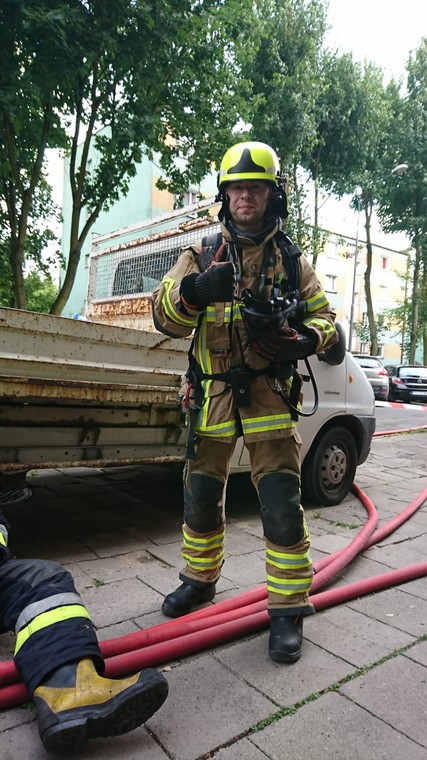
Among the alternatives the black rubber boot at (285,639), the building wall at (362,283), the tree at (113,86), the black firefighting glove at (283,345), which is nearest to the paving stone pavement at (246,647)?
the black rubber boot at (285,639)

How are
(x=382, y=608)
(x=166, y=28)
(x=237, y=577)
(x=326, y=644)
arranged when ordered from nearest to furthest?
1. (x=326, y=644)
2. (x=382, y=608)
3. (x=237, y=577)
4. (x=166, y=28)

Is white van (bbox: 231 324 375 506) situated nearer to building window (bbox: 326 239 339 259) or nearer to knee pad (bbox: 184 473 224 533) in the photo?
knee pad (bbox: 184 473 224 533)

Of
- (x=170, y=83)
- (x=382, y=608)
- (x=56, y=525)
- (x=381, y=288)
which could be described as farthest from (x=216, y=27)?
(x=381, y=288)

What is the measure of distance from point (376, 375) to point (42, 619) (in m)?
15.9

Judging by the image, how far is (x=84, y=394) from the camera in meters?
2.67

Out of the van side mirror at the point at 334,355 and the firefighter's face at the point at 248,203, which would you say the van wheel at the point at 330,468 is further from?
the firefighter's face at the point at 248,203

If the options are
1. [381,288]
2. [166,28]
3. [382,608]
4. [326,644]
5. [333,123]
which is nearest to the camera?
[326,644]

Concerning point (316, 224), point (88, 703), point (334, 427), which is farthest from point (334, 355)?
point (316, 224)

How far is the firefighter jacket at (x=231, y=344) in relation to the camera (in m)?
2.11

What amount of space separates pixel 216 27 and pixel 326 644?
7279 mm

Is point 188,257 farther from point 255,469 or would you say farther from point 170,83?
point 170,83

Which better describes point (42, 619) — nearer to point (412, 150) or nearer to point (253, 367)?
point (253, 367)

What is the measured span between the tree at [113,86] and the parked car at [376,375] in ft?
31.7

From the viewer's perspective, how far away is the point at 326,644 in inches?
83.4
